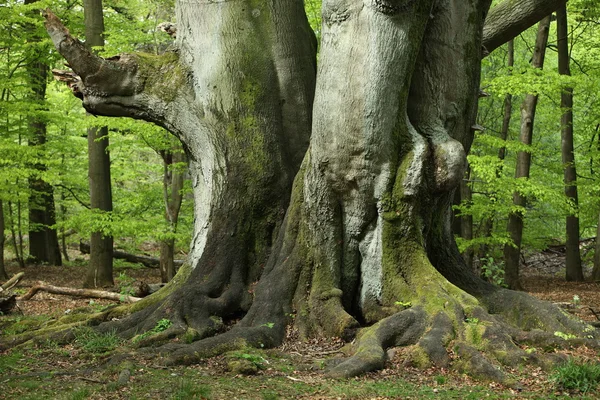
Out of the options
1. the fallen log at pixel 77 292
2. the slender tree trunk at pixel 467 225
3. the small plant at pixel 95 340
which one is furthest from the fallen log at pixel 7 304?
the slender tree trunk at pixel 467 225

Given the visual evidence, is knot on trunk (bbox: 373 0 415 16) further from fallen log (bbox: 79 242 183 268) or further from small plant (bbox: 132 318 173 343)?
fallen log (bbox: 79 242 183 268)

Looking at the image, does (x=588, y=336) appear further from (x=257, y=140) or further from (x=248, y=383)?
(x=257, y=140)

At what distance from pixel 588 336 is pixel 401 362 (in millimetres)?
2045

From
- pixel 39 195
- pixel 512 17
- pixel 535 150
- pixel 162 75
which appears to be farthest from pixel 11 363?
pixel 39 195

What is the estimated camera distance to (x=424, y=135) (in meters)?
7.62

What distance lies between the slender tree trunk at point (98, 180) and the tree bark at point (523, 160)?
9.41 metres

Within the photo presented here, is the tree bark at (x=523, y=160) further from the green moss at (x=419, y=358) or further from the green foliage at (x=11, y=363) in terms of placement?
the green foliage at (x=11, y=363)

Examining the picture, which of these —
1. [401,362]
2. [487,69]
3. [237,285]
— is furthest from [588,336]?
[487,69]

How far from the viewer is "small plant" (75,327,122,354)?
6.81 m

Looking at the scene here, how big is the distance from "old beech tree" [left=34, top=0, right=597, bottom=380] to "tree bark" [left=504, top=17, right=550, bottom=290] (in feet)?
20.8

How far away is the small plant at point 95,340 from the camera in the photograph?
681 centimetres

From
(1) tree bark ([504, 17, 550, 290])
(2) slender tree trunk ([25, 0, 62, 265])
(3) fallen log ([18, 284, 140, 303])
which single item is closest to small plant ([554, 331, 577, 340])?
(3) fallen log ([18, 284, 140, 303])

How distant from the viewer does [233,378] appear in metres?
5.55

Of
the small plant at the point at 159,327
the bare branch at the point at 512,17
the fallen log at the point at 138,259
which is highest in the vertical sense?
the bare branch at the point at 512,17
